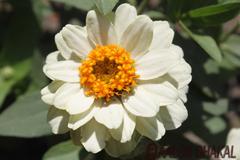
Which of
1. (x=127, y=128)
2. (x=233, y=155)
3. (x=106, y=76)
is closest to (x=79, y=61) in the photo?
(x=106, y=76)

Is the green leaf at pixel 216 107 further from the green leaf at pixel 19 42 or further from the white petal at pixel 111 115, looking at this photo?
the green leaf at pixel 19 42

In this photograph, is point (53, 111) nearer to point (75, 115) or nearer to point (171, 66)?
point (75, 115)

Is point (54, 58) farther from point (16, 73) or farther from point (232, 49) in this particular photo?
point (232, 49)

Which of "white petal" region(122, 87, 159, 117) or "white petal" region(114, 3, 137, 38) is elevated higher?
"white petal" region(114, 3, 137, 38)

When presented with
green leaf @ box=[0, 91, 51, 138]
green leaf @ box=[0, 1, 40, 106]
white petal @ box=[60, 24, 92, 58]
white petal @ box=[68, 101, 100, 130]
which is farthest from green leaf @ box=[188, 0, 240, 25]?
green leaf @ box=[0, 1, 40, 106]

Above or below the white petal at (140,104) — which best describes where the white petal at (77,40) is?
above

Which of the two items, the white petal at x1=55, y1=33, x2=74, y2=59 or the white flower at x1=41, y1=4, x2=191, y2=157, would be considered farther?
the white petal at x1=55, y1=33, x2=74, y2=59

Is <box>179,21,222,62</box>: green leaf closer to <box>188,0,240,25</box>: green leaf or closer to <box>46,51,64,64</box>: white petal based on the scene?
<box>188,0,240,25</box>: green leaf

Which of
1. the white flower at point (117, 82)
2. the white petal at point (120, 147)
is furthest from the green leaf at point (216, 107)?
the white petal at point (120, 147)
